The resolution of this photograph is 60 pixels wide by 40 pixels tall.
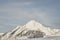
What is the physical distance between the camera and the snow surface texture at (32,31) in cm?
3158

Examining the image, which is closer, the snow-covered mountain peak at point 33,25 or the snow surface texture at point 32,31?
the snow surface texture at point 32,31

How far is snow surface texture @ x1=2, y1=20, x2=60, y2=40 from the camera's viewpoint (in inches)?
1243

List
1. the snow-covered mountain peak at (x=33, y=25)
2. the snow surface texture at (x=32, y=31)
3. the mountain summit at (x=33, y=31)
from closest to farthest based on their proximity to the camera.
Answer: the snow surface texture at (x=32, y=31) < the mountain summit at (x=33, y=31) < the snow-covered mountain peak at (x=33, y=25)

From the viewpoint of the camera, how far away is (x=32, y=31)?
3241cm

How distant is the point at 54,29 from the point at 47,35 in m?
3.07

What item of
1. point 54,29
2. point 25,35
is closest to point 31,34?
point 25,35

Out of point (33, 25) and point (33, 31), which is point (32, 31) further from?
point (33, 25)

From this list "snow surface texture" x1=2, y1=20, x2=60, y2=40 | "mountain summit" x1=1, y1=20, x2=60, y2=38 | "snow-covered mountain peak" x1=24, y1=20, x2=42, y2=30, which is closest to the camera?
"snow surface texture" x1=2, y1=20, x2=60, y2=40

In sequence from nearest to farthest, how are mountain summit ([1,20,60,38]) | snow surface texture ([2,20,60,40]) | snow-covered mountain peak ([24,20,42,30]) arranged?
snow surface texture ([2,20,60,40]) < mountain summit ([1,20,60,38]) < snow-covered mountain peak ([24,20,42,30])

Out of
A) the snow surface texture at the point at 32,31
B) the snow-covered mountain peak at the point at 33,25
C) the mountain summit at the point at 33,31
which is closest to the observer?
the snow surface texture at the point at 32,31

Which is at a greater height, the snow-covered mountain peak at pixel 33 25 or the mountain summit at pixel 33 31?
the snow-covered mountain peak at pixel 33 25

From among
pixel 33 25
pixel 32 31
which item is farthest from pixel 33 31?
pixel 33 25

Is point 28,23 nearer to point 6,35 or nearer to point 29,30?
point 29,30

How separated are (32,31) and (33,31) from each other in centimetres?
11
